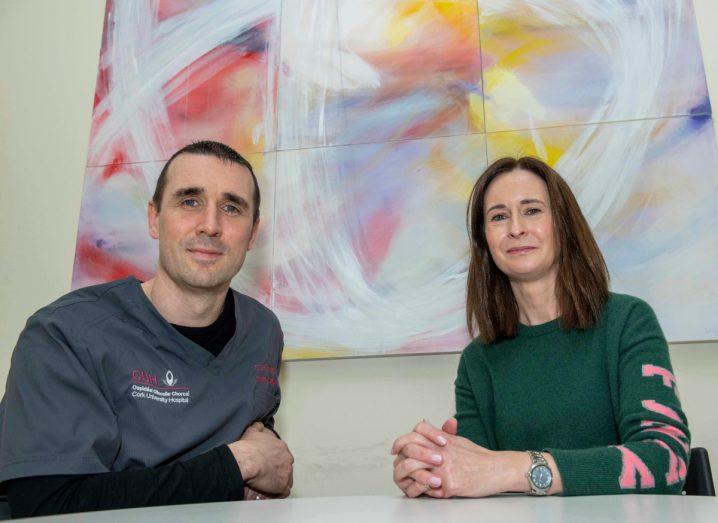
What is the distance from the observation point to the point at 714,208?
75.4 inches

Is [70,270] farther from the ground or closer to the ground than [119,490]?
farther from the ground

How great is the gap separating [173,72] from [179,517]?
188 cm

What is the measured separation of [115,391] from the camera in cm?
135

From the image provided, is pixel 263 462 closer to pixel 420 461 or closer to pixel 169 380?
pixel 169 380

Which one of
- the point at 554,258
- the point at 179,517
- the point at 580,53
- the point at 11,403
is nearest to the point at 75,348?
Result: the point at 11,403

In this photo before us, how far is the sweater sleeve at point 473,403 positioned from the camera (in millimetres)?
1548

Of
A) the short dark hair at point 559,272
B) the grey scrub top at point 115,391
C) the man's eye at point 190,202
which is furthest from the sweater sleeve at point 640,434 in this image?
the man's eye at point 190,202

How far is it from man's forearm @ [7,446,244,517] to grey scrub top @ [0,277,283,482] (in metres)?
0.03

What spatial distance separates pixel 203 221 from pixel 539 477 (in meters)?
0.93

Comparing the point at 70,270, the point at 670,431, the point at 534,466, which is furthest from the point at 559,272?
the point at 70,270

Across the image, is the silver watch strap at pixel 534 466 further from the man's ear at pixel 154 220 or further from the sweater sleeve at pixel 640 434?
the man's ear at pixel 154 220

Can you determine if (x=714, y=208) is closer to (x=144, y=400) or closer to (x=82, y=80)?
(x=144, y=400)

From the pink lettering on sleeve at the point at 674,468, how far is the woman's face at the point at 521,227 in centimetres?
49

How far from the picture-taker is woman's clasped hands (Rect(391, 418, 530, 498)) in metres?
1.08
